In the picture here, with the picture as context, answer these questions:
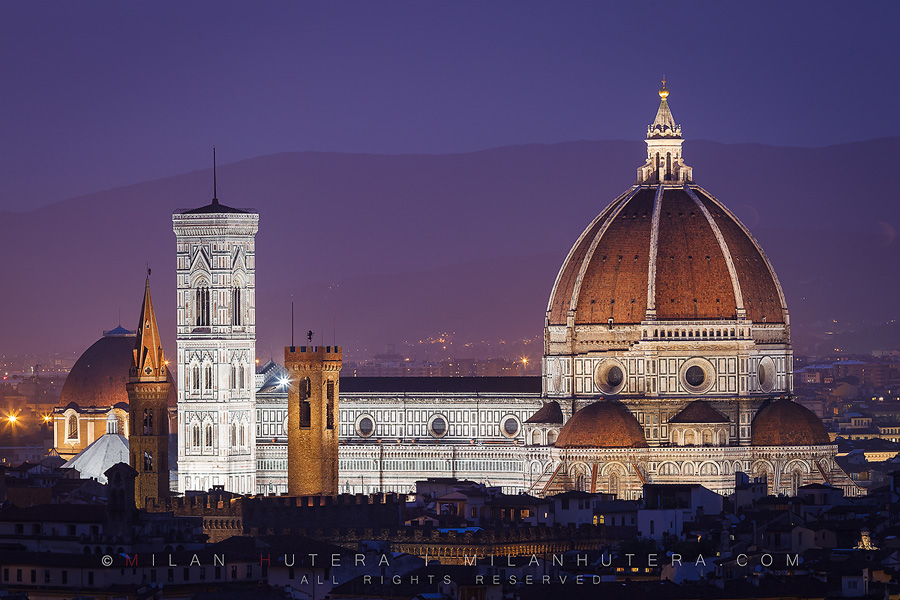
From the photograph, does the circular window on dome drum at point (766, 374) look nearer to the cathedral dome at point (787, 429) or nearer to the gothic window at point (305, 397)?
the cathedral dome at point (787, 429)

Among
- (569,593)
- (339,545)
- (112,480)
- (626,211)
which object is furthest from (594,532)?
(626,211)

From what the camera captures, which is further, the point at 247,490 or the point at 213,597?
the point at 247,490

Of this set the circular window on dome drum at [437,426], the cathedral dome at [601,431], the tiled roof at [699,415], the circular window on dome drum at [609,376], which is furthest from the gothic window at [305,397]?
the circular window on dome drum at [437,426]

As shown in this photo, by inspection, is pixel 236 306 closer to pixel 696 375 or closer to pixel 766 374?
pixel 696 375

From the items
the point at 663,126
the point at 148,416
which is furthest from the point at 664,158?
the point at 148,416

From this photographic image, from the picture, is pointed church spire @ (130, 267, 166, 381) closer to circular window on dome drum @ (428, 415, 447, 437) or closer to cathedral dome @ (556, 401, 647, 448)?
cathedral dome @ (556, 401, 647, 448)

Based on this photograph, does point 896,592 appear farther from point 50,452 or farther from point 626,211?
point 50,452
